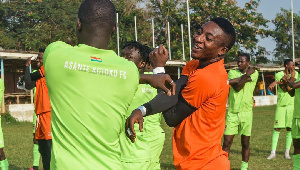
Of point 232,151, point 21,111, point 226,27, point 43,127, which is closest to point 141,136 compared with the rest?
point 226,27

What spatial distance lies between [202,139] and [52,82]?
150 centimetres

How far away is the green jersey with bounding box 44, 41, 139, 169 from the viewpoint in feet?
9.44

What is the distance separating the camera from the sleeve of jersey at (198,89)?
369 centimetres

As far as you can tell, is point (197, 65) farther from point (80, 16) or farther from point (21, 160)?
point (21, 160)

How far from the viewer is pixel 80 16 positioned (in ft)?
9.93

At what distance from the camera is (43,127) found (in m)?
7.92

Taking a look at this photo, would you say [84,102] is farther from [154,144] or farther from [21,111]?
[21,111]

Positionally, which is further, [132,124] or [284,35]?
[284,35]

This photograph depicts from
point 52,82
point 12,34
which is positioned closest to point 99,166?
point 52,82

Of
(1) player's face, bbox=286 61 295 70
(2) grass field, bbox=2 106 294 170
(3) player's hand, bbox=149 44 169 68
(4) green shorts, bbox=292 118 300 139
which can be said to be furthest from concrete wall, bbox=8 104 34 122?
(3) player's hand, bbox=149 44 169 68

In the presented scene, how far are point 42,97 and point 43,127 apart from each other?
61cm

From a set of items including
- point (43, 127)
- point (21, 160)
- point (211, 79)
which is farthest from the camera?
point (21, 160)

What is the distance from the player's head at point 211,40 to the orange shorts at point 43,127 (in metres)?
4.74

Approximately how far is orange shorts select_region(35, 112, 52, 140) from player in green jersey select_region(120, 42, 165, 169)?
7.74 feet
